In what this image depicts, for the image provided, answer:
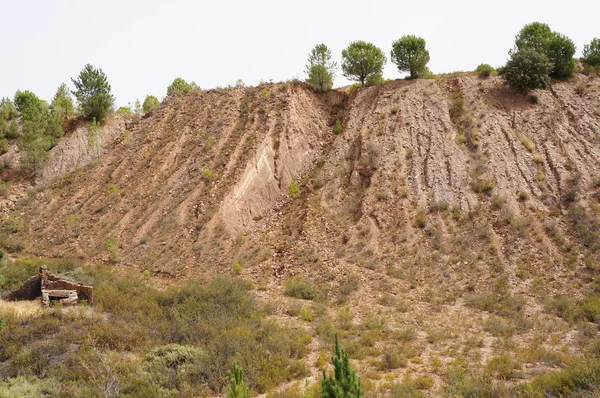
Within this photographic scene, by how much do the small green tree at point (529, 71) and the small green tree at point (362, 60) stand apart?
750cm

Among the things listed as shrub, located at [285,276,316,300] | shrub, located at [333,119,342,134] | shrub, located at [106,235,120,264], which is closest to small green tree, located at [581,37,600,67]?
shrub, located at [333,119,342,134]

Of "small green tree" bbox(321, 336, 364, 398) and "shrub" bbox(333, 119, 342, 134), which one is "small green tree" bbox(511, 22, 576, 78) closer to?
A: "shrub" bbox(333, 119, 342, 134)

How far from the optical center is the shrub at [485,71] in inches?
1043

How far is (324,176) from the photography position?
75.8 feet

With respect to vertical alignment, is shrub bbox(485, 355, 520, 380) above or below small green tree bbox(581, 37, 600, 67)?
below

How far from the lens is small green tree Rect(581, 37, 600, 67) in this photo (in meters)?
26.3

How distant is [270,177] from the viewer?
23188mm

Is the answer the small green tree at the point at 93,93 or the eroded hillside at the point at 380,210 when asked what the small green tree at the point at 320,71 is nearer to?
the eroded hillside at the point at 380,210

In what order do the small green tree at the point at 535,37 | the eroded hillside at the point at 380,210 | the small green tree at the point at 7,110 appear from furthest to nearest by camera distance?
1. the small green tree at the point at 7,110
2. the small green tree at the point at 535,37
3. the eroded hillside at the point at 380,210

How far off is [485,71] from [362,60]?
23.4 ft

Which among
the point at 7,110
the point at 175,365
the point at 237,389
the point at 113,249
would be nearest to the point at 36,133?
the point at 7,110

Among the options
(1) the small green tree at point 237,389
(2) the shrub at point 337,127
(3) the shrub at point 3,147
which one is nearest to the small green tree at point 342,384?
(1) the small green tree at point 237,389

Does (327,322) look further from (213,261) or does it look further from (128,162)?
(128,162)

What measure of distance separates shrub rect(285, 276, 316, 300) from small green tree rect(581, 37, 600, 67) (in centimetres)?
2170
